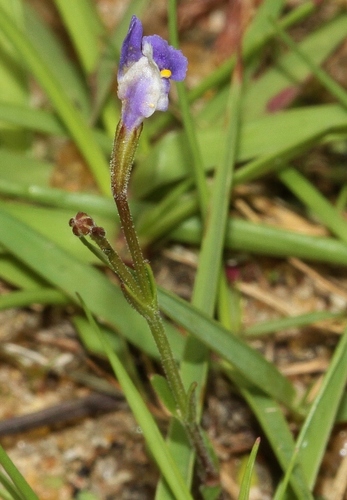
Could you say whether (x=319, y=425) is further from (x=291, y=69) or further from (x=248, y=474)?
(x=291, y=69)

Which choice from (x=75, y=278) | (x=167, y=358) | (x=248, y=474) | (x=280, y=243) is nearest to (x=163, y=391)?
(x=167, y=358)

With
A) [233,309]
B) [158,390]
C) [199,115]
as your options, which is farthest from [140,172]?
[158,390]

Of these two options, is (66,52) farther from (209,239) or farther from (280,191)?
(209,239)

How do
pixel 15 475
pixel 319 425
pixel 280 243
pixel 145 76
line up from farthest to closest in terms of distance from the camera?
pixel 280 243 < pixel 319 425 < pixel 15 475 < pixel 145 76


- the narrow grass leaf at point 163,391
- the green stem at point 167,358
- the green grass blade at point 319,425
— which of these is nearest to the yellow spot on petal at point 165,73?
the green stem at point 167,358

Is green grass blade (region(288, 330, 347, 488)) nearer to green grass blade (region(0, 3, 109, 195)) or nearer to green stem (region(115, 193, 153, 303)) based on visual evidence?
green stem (region(115, 193, 153, 303))

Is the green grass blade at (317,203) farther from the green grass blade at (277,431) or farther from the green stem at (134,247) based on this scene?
the green stem at (134,247)
